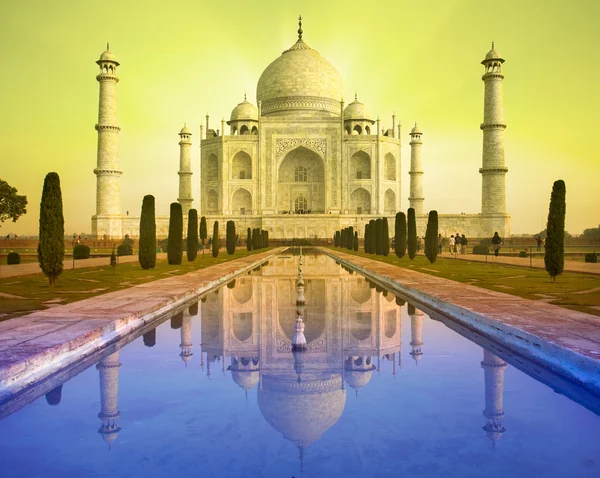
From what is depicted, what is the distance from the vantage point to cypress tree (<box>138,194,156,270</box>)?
1390 cm

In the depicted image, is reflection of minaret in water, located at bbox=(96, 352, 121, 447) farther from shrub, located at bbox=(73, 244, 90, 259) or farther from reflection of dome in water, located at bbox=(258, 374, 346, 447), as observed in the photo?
shrub, located at bbox=(73, 244, 90, 259)

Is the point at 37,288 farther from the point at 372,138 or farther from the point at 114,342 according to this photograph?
the point at 372,138

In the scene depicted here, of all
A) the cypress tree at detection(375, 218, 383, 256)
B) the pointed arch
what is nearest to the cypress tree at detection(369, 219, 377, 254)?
the cypress tree at detection(375, 218, 383, 256)

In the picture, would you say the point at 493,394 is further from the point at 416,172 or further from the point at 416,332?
the point at 416,172

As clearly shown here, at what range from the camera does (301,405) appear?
3385 mm

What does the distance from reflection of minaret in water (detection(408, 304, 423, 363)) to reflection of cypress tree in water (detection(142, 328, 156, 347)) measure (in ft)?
7.59

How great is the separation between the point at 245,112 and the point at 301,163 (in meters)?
5.96

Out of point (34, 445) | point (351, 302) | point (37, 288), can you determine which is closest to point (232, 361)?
point (34, 445)

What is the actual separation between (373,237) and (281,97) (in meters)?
23.6

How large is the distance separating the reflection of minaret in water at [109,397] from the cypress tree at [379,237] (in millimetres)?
18631

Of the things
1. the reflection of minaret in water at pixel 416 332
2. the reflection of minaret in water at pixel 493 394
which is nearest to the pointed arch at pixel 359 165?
the reflection of minaret in water at pixel 416 332

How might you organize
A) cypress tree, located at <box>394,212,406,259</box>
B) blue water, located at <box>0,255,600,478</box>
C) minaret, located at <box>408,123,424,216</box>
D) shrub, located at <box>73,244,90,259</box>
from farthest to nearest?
minaret, located at <box>408,123,424,216</box>, cypress tree, located at <box>394,212,406,259</box>, shrub, located at <box>73,244,90,259</box>, blue water, located at <box>0,255,600,478</box>

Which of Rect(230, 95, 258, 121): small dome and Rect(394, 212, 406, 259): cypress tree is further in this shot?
Rect(230, 95, 258, 121): small dome

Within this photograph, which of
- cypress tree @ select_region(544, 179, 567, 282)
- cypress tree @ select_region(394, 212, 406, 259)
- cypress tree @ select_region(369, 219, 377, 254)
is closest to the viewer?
cypress tree @ select_region(544, 179, 567, 282)
